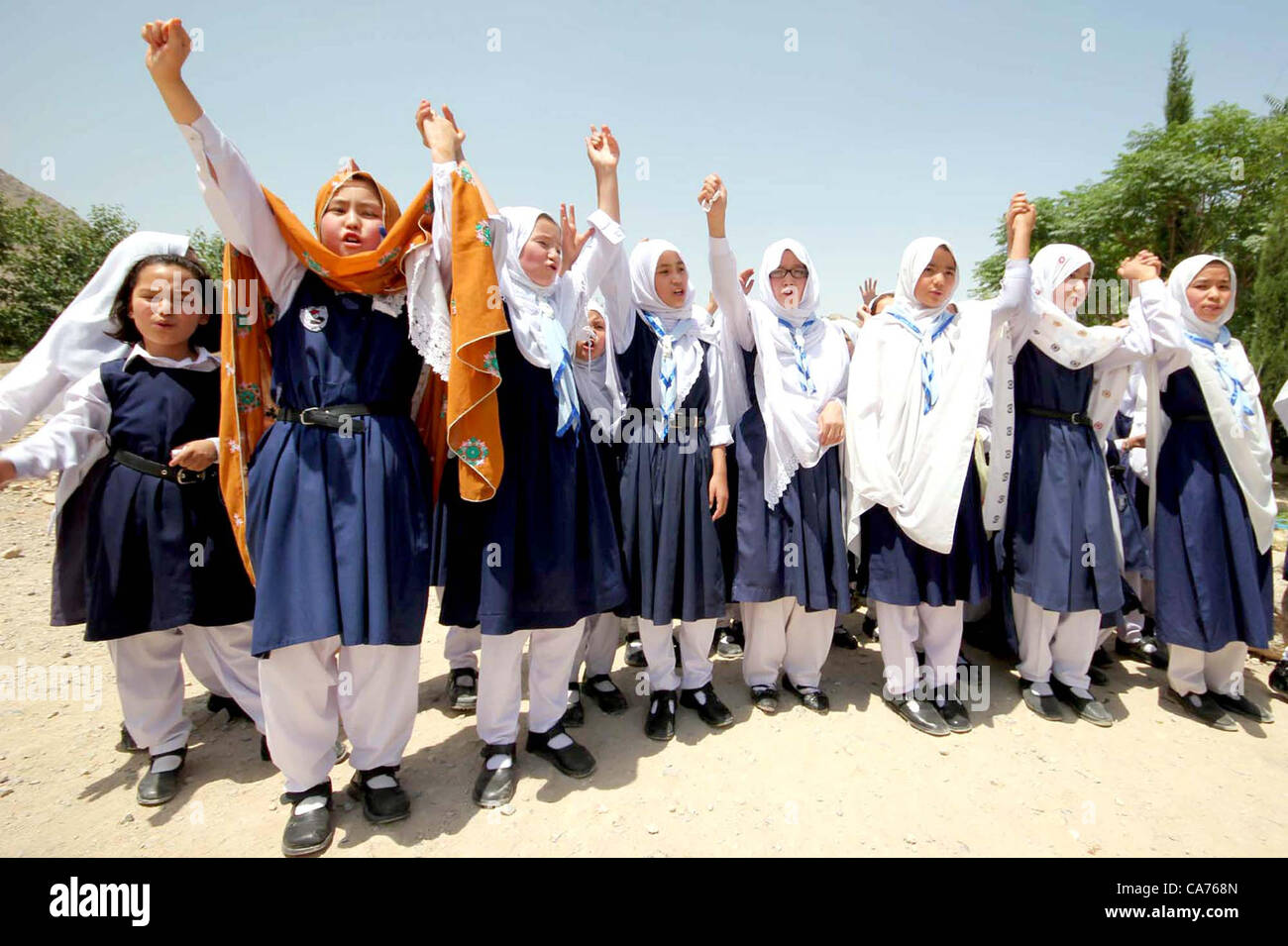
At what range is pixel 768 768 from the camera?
9.28 feet

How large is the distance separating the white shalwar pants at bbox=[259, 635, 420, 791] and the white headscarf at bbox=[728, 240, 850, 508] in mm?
1913

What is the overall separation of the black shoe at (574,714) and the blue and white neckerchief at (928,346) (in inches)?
92.0

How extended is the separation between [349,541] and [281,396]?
2.00 feet

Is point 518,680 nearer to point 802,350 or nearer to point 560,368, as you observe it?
point 560,368

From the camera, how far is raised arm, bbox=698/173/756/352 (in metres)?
2.98

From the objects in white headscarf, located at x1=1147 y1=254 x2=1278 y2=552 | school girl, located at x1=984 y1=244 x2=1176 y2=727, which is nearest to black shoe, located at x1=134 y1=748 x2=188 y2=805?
school girl, located at x1=984 y1=244 x2=1176 y2=727

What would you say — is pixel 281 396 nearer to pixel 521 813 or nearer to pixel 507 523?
pixel 507 523

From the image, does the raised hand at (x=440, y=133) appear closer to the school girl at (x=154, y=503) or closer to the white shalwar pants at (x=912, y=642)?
the school girl at (x=154, y=503)

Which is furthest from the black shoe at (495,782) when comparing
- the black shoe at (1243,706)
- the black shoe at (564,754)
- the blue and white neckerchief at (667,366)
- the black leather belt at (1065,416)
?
the black shoe at (1243,706)

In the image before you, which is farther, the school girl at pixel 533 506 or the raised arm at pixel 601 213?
the raised arm at pixel 601 213

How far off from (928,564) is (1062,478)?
2.82 feet

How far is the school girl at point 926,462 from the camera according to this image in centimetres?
313

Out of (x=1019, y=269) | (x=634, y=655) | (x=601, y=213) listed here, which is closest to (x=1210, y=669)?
(x=1019, y=269)

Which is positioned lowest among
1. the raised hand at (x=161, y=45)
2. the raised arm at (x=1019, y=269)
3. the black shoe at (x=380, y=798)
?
the black shoe at (x=380, y=798)
